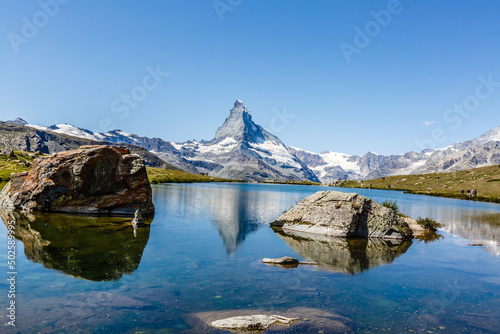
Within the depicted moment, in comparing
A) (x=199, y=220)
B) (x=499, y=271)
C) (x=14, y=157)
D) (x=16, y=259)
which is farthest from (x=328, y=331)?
(x=14, y=157)

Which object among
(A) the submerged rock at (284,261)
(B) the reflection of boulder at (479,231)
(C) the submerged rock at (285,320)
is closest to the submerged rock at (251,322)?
(C) the submerged rock at (285,320)

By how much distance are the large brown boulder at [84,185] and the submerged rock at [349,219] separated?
23882 millimetres

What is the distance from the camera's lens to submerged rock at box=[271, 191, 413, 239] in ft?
120

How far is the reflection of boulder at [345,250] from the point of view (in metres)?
24.7

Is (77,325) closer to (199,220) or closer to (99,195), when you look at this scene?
(199,220)

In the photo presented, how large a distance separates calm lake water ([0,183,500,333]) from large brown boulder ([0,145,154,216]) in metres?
8.80

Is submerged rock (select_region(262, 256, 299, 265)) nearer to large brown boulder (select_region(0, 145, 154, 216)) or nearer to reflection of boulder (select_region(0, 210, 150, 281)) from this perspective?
reflection of boulder (select_region(0, 210, 150, 281))

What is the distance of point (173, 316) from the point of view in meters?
14.0

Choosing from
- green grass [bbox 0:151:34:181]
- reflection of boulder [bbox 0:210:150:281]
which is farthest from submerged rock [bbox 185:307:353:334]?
green grass [bbox 0:151:34:181]

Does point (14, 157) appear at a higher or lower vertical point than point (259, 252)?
higher

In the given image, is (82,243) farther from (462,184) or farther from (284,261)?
(462,184)

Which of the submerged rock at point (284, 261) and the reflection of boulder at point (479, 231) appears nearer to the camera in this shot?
the submerged rock at point (284, 261)

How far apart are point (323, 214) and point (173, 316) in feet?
92.8

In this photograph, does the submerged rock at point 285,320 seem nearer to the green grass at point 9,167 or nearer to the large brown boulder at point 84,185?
the large brown boulder at point 84,185
